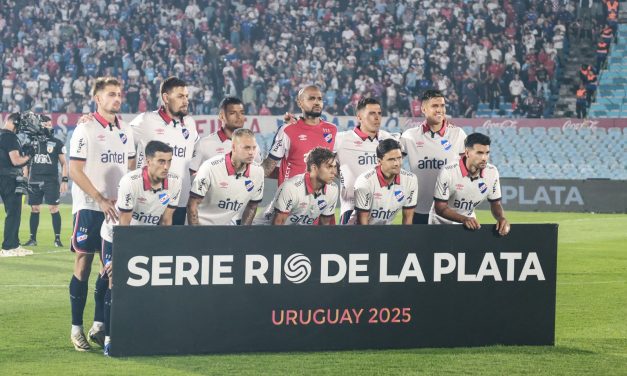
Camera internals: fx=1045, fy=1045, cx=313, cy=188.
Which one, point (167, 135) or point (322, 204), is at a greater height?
point (167, 135)

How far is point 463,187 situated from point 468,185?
2.1 inches

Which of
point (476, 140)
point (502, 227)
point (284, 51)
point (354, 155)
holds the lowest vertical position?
point (502, 227)

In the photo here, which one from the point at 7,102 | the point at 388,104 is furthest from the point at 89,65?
the point at 388,104

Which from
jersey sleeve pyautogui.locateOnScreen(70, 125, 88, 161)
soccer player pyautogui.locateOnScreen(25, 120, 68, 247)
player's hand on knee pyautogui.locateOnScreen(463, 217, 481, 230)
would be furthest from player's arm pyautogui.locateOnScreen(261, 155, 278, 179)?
soccer player pyautogui.locateOnScreen(25, 120, 68, 247)

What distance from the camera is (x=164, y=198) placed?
851cm

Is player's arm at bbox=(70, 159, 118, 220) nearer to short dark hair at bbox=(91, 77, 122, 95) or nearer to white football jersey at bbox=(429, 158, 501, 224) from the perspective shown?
short dark hair at bbox=(91, 77, 122, 95)

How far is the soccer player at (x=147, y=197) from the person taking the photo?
827cm

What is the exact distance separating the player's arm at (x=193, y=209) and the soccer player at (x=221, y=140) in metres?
1.08

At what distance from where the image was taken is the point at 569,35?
30031 millimetres

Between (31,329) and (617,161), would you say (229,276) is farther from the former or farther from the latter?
(617,161)

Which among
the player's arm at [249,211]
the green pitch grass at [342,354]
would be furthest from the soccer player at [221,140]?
the green pitch grass at [342,354]

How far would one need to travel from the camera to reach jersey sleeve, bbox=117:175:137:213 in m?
8.30

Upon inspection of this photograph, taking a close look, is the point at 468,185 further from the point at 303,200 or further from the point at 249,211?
the point at 249,211

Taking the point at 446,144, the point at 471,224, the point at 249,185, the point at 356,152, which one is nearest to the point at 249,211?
the point at 249,185
